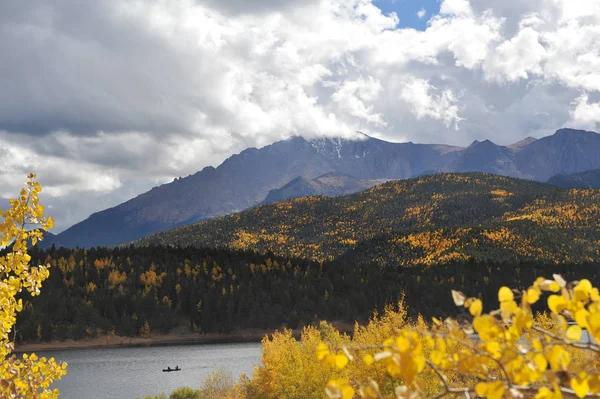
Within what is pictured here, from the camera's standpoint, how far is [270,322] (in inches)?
6634

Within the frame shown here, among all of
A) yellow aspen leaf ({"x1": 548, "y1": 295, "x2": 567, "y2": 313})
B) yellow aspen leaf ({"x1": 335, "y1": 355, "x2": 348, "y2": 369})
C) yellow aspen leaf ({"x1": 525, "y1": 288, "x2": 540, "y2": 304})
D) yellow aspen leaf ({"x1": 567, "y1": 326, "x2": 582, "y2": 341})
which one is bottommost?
yellow aspen leaf ({"x1": 335, "y1": 355, "x2": 348, "y2": 369})

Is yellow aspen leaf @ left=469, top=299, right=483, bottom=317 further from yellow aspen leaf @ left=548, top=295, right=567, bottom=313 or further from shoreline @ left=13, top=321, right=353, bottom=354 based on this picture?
shoreline @ left=13, top=321, right=353, bottom=354

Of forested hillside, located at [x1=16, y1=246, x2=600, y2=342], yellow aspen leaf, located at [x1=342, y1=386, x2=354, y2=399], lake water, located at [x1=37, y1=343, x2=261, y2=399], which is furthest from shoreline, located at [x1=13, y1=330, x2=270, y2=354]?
yellow aspen leaf, located at [x1=342, y1=386, x2=354, y2=399]

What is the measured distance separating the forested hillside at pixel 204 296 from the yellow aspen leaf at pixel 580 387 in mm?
158775

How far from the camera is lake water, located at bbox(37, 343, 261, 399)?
284ft

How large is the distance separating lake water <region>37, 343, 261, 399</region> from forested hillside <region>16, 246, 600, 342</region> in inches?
590

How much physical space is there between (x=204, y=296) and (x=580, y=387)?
17505 cm

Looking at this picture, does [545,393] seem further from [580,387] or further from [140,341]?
[140,341]

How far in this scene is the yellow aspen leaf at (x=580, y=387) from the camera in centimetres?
303

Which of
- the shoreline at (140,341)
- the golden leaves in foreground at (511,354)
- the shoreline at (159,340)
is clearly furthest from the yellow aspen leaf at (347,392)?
the shoreline at (140,341)

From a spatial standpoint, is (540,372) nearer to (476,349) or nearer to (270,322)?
(476,349)

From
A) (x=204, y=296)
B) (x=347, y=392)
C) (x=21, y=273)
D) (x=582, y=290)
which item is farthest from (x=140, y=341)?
(x=582, y=290)

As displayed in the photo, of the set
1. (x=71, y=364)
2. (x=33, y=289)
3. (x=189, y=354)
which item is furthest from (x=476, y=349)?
(x=189, y=354)

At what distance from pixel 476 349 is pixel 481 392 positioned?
1.13ft
